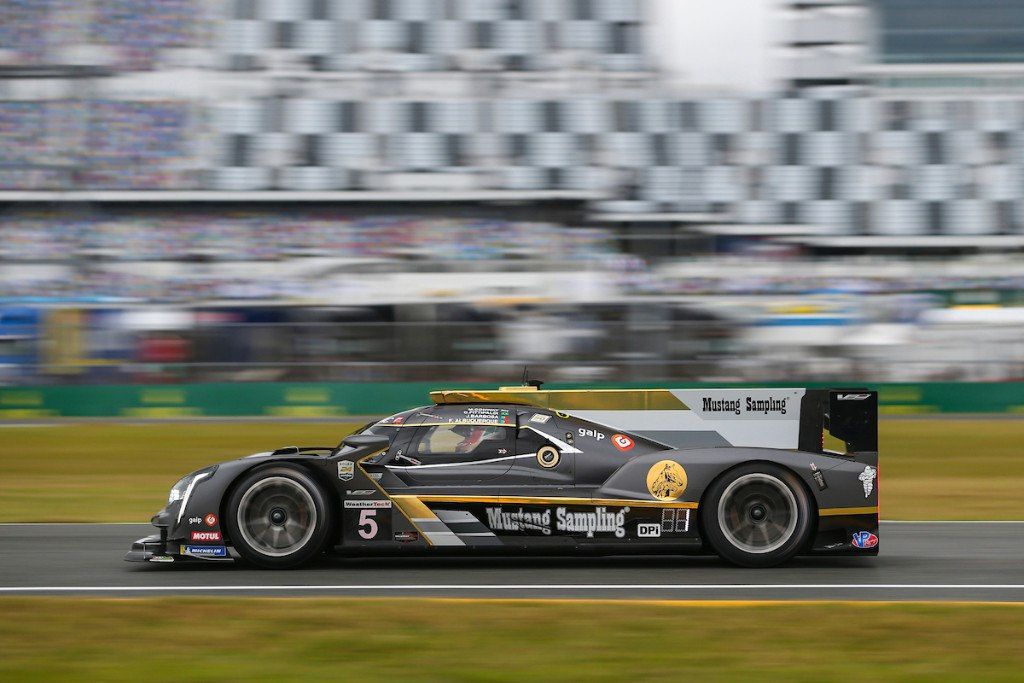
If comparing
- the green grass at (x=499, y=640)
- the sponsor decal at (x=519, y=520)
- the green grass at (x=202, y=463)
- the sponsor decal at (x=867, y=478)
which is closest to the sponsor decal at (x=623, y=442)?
Result: the sponsor decal at (x=519, y=520)

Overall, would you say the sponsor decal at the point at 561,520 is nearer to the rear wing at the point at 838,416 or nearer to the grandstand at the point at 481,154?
the rear wing at the point at 838,416

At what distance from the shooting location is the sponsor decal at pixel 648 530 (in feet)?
23.8

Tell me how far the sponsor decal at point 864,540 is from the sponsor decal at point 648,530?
1124mm

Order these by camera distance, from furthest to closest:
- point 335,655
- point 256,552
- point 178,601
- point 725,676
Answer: point 256,552, point 178,601, point 335,655, point 725,676

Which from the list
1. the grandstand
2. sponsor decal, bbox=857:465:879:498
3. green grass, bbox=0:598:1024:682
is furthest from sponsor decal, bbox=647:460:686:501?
the grandstand

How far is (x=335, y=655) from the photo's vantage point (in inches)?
208

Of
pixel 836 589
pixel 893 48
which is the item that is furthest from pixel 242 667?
pixel 893 48

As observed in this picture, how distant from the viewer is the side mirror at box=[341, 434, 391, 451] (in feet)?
24.3

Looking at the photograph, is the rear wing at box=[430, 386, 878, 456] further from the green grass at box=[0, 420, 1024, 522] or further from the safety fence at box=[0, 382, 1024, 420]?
the safety fence at box=[0, 382, 1024, 420]

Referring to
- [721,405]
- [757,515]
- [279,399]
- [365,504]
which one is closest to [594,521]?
[757,515]

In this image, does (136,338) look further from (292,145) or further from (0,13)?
(0,13)

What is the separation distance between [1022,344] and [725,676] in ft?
58.6

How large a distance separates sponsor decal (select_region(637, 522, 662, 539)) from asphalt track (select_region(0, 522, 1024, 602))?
8.3 inches

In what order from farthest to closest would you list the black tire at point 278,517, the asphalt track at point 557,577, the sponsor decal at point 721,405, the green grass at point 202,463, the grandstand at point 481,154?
the grandstand at point 481,154 < the green grass at point 202,463 < the sponsor decal at point 721,405 < the black tire at point 278,517 < the asphalt track at point 557,577
